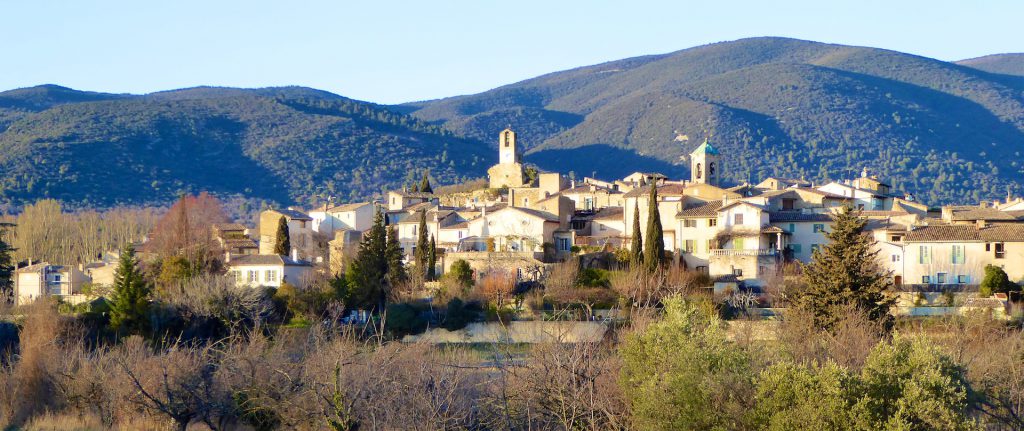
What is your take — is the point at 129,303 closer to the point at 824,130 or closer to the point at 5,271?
the point at 5,271

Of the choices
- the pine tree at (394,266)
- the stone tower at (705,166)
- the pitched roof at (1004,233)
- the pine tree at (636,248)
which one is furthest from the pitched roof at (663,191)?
the pitched roof at (1004,233)

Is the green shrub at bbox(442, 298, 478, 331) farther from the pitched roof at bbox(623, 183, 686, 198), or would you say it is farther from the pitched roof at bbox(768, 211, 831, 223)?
the pitched roof at bbox(768, 211, 831, 223)

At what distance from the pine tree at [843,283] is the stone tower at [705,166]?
113ft

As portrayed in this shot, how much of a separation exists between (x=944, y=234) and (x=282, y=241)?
28611 mm

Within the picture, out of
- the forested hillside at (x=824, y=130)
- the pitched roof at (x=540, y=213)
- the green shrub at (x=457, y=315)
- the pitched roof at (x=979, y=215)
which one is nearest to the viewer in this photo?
the green shrub at (x=457, y=315)

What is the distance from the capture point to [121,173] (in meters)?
127

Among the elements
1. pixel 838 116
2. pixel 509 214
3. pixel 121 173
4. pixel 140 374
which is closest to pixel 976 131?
pixel 838 116

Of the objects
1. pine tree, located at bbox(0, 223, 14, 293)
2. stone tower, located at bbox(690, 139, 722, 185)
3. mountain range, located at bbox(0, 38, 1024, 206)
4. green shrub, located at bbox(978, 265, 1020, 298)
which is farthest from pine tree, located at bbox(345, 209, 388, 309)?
mountain range, located at bbox(0, 38, 1024, 206)

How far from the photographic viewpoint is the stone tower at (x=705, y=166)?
77.2 m

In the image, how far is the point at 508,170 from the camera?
274ft

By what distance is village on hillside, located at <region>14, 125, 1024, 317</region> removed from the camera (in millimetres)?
52156

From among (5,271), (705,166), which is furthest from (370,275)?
(705,166)

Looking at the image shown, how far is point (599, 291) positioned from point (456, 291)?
5.36 metres

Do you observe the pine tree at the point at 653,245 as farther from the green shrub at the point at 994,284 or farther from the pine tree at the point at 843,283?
the green shrub at the point at 994,284
